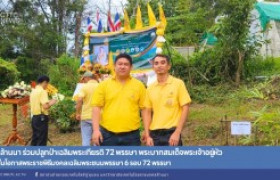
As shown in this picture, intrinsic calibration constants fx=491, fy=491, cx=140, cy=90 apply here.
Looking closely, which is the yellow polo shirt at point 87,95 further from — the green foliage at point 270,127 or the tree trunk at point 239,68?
the tree trunk at point 239,68

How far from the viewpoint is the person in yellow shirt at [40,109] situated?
7070mm

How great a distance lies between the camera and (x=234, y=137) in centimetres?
690

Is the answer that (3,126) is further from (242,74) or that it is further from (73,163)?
(73,163)

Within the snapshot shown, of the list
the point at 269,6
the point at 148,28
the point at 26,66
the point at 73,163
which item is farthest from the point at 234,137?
the point at 26,66

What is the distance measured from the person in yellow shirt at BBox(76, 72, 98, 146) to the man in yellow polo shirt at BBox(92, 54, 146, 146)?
5.81 ft

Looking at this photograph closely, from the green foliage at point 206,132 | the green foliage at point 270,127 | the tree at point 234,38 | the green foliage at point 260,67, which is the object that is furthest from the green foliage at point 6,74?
the green foliage at point 270,127

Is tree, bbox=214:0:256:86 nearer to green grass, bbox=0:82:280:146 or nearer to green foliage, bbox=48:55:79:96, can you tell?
green grass, bbox=0:82:280:146

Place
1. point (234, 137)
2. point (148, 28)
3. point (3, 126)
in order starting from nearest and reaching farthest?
point (234, 137) < point (148, 28) < point (3, 126)

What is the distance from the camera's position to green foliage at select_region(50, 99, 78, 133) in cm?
930

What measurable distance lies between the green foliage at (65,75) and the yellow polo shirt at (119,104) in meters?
8.32

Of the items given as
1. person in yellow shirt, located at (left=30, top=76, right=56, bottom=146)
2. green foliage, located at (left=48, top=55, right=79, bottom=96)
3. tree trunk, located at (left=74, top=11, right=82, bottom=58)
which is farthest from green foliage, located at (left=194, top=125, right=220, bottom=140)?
tree trunk, located at (left=74, top=11, right=82, bottom=58)

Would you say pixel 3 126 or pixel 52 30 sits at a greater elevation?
pixel 52 30
